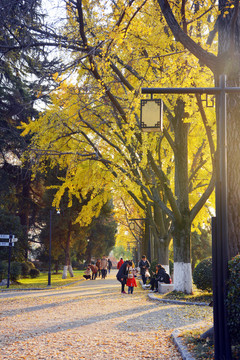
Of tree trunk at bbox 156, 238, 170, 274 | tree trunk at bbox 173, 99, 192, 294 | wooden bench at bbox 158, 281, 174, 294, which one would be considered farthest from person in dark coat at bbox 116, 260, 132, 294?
tree trunk at bbox 173, 99, 192, 294

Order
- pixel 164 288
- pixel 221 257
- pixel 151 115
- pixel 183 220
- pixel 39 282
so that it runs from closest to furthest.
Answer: pixel 221 257
pixel 151 115
pixel 183 220
pixel 164 288
pixel 39 282

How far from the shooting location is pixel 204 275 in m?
15.4

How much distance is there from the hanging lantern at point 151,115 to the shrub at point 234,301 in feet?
8.48

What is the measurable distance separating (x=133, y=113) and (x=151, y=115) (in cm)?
670

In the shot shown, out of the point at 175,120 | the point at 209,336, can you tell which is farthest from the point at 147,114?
the point at 175,120

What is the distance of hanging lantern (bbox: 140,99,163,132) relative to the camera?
23.0 feet

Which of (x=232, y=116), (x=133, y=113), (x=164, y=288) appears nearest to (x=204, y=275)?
(x=164, y=288)

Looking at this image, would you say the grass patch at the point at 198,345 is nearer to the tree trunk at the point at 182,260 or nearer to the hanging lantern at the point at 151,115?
the hanging lantern at the point at 151,115

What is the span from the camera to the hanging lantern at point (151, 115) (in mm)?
6996

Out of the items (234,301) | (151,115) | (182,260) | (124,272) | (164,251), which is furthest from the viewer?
(164,251)

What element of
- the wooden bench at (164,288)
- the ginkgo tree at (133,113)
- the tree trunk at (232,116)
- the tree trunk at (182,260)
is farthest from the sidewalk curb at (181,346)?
the wooden bench at (164,288)

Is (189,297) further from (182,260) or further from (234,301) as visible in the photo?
(234,301)

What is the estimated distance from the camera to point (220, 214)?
5879 millimetres

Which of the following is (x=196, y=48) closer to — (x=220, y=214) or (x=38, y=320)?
(x=220, y=214)
